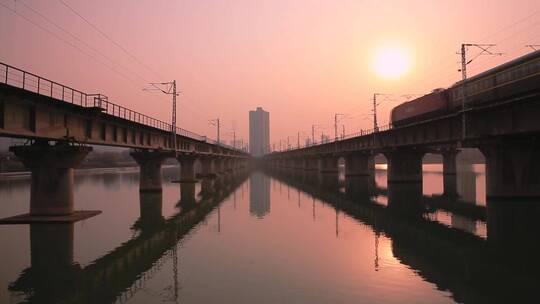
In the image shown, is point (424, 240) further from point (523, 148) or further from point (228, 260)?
point (523, 148)

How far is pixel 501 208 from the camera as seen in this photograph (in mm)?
33344

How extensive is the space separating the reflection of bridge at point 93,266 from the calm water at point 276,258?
0.05 metres

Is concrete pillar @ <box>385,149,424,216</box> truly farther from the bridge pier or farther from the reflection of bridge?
the bridge pier

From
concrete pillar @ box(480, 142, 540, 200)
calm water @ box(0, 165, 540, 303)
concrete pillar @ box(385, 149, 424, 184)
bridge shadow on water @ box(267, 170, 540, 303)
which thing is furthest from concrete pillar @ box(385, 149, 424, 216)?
Answer: calm water @ box(0, 165, 540, 303)

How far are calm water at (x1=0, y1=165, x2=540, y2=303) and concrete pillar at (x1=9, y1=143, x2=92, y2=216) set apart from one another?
2.89 m

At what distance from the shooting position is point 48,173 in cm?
2869

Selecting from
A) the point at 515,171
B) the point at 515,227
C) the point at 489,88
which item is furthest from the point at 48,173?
the point at 515,171

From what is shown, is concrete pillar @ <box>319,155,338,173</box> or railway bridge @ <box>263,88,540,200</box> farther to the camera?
concrete pillar @ <box>319,155,338,173</box>

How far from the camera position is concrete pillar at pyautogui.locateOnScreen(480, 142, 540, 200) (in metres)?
36.6

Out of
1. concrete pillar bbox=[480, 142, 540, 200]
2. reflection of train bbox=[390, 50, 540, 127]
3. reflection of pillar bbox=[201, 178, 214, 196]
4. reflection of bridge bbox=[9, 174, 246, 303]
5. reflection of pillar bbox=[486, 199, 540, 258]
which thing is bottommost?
reflection of bridge bbox=[9, 174, 246, 303]

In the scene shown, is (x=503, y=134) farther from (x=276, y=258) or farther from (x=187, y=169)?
(x=187, y=169)

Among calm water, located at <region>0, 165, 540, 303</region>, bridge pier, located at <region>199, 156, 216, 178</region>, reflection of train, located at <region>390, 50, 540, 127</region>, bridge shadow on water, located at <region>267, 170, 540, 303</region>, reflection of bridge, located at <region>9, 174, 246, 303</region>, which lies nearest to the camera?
calm water, located at <region>0, 165, 540, 303</region>

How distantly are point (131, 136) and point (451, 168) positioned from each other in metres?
62.3

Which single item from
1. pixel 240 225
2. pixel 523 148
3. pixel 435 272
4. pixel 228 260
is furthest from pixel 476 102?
pixel 228 260
